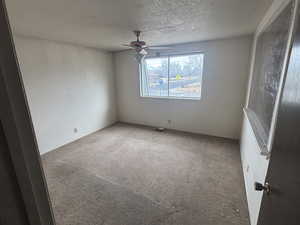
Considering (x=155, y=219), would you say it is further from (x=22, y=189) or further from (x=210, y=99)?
(x=210, y=99)

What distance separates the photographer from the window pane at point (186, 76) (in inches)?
150

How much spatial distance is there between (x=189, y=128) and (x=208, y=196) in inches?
89.2

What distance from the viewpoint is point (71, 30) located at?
2426mm

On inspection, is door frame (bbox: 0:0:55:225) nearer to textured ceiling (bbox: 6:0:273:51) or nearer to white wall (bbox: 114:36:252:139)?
textured ceiling (bbox: 6:0:273:51)

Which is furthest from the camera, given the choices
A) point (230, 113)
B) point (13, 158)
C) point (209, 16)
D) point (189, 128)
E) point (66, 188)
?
point (189, 128)

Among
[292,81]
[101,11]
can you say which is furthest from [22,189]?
[101,11]

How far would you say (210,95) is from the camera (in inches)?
146

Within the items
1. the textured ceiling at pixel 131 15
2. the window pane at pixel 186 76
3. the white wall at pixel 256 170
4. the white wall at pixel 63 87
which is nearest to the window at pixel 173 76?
the window pane at pixel 186 76

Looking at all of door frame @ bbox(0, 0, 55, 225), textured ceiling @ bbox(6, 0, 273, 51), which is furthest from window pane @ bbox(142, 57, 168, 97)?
door frame @ bbox(0, 0, 55, 225)

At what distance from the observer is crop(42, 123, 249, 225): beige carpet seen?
1744 mm

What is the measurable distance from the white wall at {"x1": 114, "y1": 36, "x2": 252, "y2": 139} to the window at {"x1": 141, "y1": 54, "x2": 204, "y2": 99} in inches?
7.3

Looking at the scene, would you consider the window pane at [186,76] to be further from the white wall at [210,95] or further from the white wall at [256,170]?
the white wall at [256,170]

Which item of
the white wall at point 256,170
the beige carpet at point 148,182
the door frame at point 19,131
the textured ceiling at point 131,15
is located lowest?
the beige carpet at point 148,182

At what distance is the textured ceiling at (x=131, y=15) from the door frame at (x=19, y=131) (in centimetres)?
144
